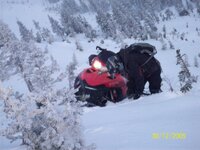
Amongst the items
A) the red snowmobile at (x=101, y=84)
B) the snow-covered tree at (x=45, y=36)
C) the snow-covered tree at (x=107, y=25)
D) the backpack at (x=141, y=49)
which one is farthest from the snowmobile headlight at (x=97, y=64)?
the snow-covered tree at (x=107, y=25)

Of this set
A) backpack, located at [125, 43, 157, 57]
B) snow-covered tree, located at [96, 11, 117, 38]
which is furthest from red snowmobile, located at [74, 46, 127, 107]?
snow-covered tree, located at [96, 11, 117, 38]

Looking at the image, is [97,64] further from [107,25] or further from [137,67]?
[107,25]

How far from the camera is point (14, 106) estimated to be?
3.35 m

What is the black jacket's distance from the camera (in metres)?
7.14

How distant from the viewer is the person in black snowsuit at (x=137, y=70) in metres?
7.15

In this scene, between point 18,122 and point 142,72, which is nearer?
point 18,122

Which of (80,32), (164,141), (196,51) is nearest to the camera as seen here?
(164,141)

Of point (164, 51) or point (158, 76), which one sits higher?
point (158, 76)

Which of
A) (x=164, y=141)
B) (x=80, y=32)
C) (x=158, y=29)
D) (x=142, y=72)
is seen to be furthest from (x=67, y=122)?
(x=80, y=32)

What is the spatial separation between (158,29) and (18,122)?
45.6m

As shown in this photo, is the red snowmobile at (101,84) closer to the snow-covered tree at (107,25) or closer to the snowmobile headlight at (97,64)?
the snowmobile headlight at (97,64)

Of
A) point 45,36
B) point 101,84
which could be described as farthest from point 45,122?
point 45,36

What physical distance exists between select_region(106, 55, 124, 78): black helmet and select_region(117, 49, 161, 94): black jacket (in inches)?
4.0

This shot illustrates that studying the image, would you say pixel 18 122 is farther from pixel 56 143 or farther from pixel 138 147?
pixel 138 147
